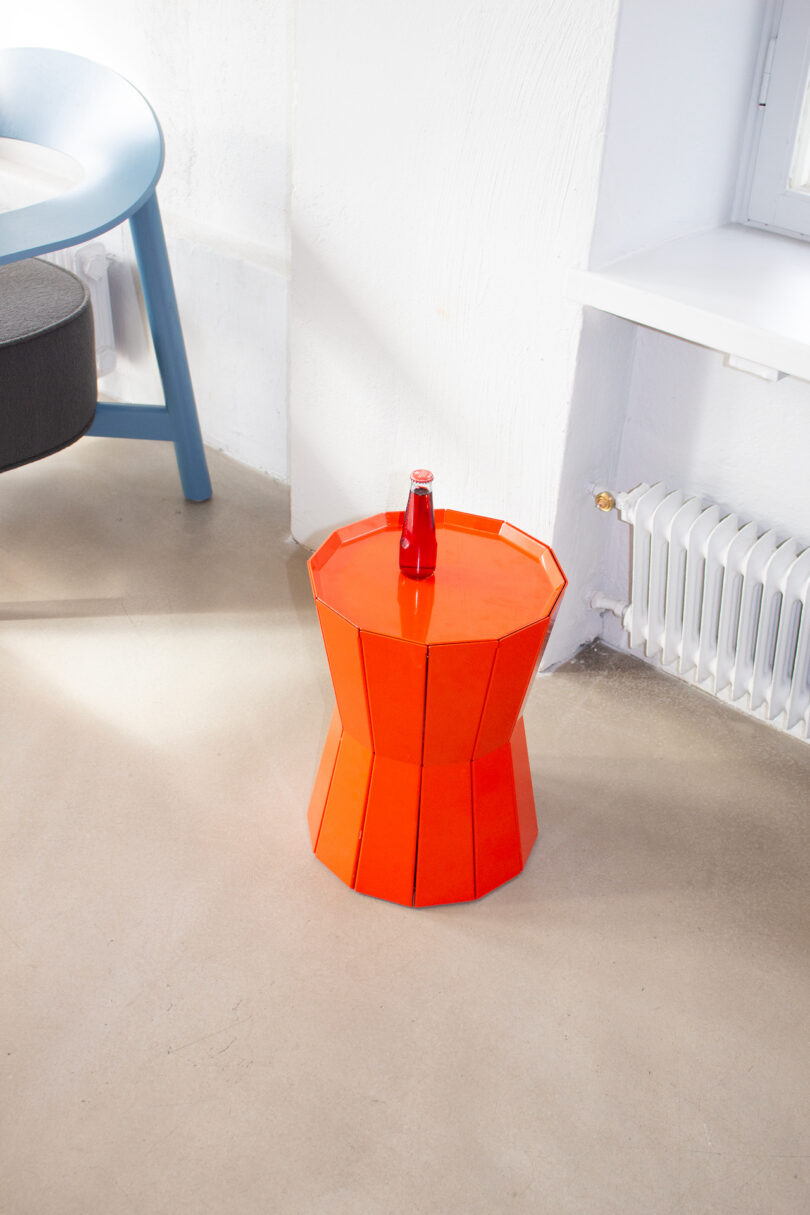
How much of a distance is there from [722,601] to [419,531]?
72cm

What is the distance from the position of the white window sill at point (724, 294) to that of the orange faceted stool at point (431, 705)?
434mm

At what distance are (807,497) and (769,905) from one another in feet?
2.49

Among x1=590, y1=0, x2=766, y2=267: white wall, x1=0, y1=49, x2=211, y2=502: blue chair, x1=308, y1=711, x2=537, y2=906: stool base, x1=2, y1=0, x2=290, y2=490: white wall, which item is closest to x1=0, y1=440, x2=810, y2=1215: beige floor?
x1=308, y1=711, x2=537, y2=906: stool base

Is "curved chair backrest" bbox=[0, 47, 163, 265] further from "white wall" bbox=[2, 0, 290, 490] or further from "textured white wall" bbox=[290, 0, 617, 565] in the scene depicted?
"textured white wall" bbox=[290, 0, 617, 565]

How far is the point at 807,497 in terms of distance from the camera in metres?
2.09

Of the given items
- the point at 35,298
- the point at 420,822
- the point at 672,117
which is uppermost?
the point at 672,117

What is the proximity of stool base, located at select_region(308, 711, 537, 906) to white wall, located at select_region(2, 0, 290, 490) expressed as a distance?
142 cm

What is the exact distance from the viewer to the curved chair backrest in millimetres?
2293

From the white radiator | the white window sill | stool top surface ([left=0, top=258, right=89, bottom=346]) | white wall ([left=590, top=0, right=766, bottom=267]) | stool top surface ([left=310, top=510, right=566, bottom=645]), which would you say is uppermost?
white wall ([left=590, top=0, right=766, bottom=267])

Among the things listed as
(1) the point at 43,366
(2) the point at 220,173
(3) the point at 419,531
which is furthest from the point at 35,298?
(3) the point at 419,531

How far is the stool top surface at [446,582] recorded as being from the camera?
169 cm

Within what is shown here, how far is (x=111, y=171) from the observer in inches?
99.2

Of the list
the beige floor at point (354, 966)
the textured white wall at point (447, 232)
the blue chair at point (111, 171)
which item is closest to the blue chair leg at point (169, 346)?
A: the blue chair at point (111, 171)

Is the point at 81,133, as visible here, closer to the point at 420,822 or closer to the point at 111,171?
the point at 111,171
